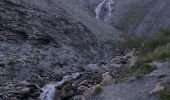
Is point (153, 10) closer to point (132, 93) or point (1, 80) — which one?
point (1, 80)

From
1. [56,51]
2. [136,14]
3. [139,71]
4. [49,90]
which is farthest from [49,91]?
[136,14]

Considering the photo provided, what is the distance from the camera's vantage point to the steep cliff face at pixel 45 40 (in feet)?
113

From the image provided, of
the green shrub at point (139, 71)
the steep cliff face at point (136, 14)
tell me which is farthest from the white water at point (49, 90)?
the steep cliff face at point (136, 14)

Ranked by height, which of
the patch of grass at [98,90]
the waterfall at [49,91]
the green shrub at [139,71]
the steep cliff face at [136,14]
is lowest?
the waterfall at [49,91]

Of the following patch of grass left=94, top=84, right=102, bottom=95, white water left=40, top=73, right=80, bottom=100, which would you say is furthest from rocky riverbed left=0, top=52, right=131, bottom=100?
patch of grass left=94, top=84, right=102, bottom=95

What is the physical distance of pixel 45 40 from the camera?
42.1m

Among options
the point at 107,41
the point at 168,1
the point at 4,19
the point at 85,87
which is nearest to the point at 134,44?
the point at 107,41

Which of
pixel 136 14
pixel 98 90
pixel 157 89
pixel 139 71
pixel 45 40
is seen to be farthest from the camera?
pixel 136 14

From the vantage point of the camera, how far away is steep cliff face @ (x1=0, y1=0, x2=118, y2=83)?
34375 mm

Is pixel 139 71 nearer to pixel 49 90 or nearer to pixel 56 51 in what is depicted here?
pixel 49 90

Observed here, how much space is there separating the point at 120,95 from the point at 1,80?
11.5 m

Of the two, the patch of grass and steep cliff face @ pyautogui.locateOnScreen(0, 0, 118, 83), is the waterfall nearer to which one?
steep cliff face @ pyautogui.locateOnScreen(0, 0, 118, 83)

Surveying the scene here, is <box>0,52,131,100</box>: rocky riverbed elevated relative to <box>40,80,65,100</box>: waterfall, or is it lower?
elevated

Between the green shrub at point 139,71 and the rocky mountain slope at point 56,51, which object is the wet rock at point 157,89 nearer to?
the rocky mountain slope at point 56,51
